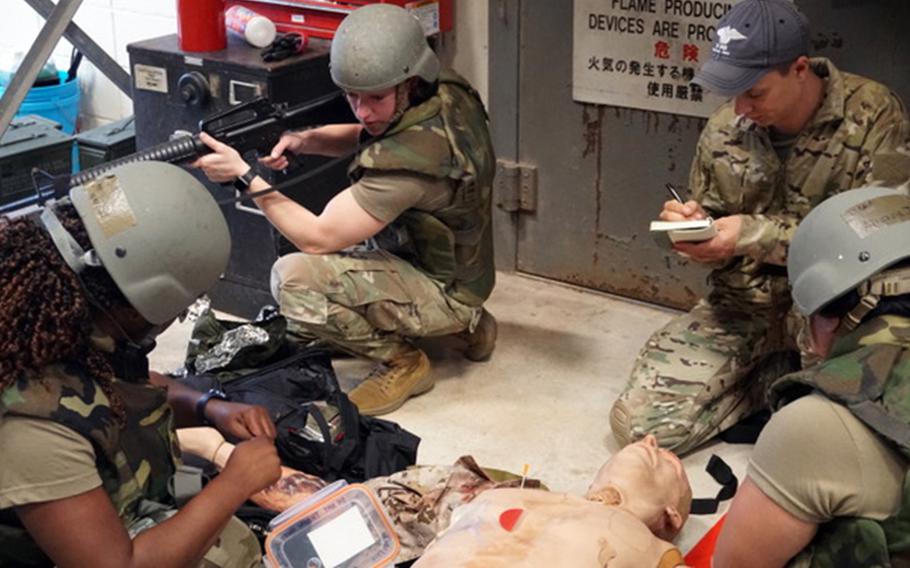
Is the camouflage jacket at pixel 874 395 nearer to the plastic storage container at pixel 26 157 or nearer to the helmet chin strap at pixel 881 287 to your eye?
the helmet chin strap at pixel 881 287

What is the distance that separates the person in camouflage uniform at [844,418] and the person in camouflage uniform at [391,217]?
1.46 m

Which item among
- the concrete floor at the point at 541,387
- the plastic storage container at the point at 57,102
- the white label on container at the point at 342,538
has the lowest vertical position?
the concrete floor at the point at 541,387

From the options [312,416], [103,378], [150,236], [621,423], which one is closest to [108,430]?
[103,378]

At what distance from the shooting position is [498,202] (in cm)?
421

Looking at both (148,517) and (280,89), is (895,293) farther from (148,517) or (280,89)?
(280,89)

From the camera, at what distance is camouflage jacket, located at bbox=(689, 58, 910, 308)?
9.87 feet

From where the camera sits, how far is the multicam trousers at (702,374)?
3.14 meters

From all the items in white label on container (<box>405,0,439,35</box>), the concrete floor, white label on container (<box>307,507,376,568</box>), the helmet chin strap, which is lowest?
the concrete floor

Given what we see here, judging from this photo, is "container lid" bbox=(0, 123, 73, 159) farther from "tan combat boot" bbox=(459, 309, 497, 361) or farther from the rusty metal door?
"tan combat boot" bbox=(459, 309, 497, 361)

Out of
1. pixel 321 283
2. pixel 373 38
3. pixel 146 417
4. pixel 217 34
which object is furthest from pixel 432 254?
pixel 146 417

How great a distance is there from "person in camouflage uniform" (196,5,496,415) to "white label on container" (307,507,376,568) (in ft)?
2.86

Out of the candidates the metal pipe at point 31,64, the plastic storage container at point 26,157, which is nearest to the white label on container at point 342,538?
the metal pipe at point 31,64

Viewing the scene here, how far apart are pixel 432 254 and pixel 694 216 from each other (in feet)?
2.69

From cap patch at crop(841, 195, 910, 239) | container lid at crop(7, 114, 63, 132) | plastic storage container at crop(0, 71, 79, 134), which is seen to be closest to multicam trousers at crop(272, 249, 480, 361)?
cap patch at crop(841, 195, 910, 239)
